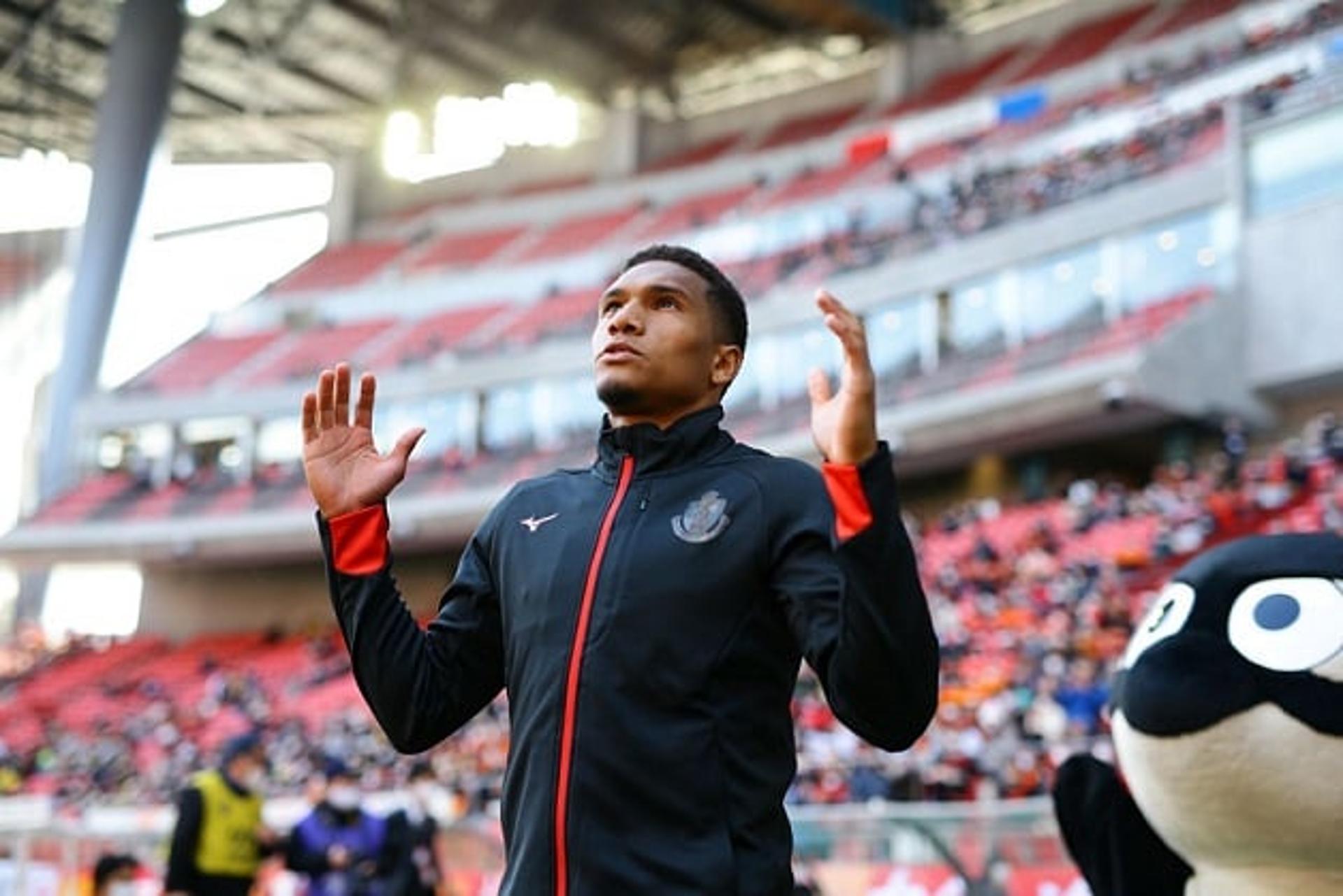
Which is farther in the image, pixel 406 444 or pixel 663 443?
pixel 406 444

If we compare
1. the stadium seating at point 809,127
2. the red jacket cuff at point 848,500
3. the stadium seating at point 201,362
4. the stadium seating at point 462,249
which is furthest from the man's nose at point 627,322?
the stadium seating at point 462,249

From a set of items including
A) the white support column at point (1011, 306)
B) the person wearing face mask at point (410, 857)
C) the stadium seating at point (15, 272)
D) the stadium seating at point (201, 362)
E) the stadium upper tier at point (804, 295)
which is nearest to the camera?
the person wearing face mask at point (410, 857)

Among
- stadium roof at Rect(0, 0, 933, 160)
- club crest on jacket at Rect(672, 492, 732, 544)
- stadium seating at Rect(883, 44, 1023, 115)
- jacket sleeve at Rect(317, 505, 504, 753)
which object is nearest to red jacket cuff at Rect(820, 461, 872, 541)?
club crest on jacket at Rect(672, 492, 732, 544)

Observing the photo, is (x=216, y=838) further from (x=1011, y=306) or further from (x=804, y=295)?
(x=804, y=295)

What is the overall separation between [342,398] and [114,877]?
6.66 m

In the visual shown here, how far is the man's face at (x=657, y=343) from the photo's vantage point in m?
2.35

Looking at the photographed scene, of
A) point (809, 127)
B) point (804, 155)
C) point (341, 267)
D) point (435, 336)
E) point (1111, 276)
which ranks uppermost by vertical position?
point (809, 127)

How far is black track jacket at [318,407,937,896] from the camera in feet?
6.56

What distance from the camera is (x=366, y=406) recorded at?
2.51 metres

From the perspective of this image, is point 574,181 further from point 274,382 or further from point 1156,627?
point 1156,627

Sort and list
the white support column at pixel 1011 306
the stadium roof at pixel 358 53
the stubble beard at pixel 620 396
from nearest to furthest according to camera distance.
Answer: the stubble beard at pixel 620 396 → the white support column at pixel 1011 306 → the stadium roof at pixel 358 53

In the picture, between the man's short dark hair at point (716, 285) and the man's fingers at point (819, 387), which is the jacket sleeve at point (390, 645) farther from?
the man's fingers at point (819, 387)

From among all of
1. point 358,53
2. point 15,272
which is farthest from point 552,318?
point 15,272

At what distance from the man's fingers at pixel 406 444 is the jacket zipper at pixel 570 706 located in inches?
14.2
